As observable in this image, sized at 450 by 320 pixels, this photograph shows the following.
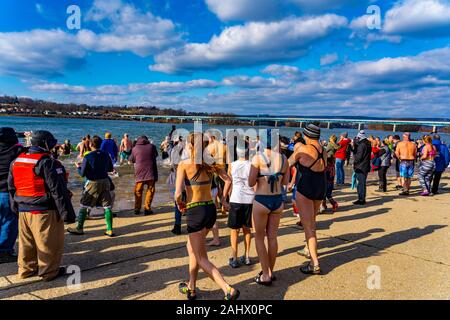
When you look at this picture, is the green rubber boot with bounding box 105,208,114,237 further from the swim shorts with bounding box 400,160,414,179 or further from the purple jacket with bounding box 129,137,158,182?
the swim shorts with bounding box 400,160,414,179

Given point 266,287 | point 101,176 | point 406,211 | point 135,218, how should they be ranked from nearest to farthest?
point 266,287, point 101,176, point 135,218, point 406,211

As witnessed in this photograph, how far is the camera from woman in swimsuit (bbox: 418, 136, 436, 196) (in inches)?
361

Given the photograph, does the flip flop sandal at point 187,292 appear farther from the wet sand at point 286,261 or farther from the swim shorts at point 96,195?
the swim shorts at point 96,195

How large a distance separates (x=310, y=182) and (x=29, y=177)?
3.51m

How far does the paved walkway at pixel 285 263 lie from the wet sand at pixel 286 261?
0.04 ft

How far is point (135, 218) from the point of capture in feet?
22.3

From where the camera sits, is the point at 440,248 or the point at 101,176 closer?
the point at 440,248

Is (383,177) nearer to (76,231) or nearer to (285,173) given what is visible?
(285,173)

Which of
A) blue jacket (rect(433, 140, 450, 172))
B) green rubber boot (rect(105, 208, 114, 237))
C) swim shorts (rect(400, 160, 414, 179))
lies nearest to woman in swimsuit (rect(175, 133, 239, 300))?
green rubber boot (rect(105, 208, 114, 237))

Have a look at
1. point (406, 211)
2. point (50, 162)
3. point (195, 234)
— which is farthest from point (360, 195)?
point (50, 162)

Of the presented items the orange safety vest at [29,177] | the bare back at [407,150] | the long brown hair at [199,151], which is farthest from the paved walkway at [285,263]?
the bare back at [407,150]

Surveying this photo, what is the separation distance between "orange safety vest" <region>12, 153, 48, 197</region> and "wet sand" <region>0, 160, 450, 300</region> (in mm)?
1075

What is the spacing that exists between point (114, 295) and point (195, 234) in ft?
3.84

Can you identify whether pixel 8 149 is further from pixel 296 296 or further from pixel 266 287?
pixel 296 296
